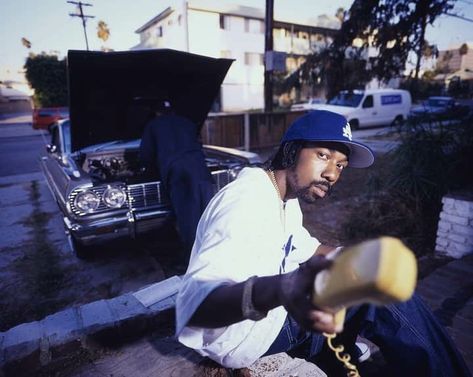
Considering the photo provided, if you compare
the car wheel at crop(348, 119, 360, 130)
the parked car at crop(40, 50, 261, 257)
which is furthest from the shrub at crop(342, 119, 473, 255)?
the car wheel at crop(348, 119, 360, 130)

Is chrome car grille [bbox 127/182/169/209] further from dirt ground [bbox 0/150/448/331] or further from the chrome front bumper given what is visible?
dirt ground [bbox 0/150/448/331]

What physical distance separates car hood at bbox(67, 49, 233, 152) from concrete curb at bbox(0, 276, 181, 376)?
8.31 feet

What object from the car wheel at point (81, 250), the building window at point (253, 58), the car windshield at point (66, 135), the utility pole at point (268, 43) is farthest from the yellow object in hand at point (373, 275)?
the building window at point (253, 58)

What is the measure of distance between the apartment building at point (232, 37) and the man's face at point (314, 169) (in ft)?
83.6

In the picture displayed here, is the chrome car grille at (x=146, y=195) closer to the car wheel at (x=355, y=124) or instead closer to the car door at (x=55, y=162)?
the car door at (x=55, y=162)

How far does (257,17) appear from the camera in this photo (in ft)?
91.7

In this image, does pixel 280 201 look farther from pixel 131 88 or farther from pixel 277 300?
pixel 131 88

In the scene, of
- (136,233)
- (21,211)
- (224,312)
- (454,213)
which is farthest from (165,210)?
(21,211)

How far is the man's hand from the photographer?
760 mm

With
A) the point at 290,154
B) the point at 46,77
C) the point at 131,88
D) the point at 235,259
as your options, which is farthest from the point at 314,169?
the point at 46,77

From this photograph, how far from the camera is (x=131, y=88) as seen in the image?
4375 mm

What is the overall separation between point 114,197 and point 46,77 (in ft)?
95.2

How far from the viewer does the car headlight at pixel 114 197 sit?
3455 mm

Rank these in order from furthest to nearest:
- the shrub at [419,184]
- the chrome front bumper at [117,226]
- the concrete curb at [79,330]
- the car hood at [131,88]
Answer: the shrub at [419,184]
the car hood at [131,88]
the chrome front bumper at [117,226]
the concrete curb at [79,330]
